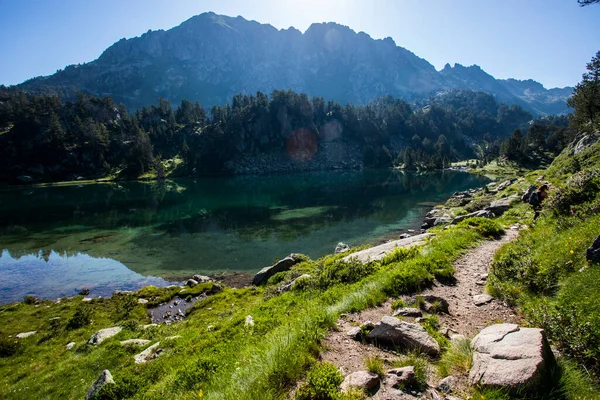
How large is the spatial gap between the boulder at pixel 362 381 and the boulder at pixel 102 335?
1575cm

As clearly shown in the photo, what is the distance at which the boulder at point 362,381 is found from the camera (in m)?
6.05

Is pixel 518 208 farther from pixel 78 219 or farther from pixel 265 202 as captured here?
pixel 78 219

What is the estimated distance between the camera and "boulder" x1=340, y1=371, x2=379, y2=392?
6.05 m

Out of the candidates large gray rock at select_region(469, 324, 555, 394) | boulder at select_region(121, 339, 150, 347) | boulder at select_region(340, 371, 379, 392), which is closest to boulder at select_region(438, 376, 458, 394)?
large gray rock at select_region(469, 324, 555, 394)

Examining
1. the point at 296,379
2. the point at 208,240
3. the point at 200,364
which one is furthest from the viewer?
the point at 208,240

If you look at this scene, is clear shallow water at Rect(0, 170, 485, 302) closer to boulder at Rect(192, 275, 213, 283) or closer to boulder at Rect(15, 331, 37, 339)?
boulder at Rect(192, 275, 213, 283)

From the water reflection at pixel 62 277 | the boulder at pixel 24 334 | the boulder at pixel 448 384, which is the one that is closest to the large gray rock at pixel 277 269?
the water reflection at pixel 62 277

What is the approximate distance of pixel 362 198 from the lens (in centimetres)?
8131

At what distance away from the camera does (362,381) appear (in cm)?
610

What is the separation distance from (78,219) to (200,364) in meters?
70.3

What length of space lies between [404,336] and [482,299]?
15.3ft

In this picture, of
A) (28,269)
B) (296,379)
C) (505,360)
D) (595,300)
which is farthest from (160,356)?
(28,269)

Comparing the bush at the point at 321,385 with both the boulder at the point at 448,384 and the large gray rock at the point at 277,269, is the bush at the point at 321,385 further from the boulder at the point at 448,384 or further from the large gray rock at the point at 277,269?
the large gray rock at the point at 277,269

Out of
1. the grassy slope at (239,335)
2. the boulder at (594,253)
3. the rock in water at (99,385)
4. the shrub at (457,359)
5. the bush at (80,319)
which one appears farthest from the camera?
the bush at (80,319)
